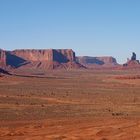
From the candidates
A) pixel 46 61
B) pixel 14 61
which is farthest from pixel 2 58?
pixel 46 61

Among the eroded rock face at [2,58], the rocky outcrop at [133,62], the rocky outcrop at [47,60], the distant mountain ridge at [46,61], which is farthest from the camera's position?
the rocky outcrop at [133,62]

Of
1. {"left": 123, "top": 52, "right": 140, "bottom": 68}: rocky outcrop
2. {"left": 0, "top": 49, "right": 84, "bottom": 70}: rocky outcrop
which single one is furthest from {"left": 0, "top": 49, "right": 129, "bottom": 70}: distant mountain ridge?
{"left": 123, "top": 52, "right": 140, "bottom": 68}: rocky outcrop

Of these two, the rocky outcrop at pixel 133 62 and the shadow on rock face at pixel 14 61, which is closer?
the shadow on rock face at pixel 14 61

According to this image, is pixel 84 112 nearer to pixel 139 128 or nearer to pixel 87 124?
pixel 87 124

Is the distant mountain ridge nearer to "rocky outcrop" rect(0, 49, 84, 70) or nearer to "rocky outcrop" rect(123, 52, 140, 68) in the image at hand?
"rocky outcrop" rect(0, 49, 84, 70)

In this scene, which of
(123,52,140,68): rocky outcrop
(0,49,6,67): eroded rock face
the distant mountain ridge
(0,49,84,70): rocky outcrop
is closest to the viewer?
(0,49,6,67): eroded rock face

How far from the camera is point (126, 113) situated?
27781 millimetres

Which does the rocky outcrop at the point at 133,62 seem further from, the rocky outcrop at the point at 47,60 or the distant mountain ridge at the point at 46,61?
the rocky outcrop at the point at 47,60

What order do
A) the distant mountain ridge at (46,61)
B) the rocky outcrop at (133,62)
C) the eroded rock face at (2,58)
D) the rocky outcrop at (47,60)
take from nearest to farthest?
1. the eroded rock face at (2,58)
2. the distant mountain ridge at (46,61)
3. the rocky outcrop at (47,60)
4. the rocky outcrop at (133,62)

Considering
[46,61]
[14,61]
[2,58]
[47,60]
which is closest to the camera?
[2,58]

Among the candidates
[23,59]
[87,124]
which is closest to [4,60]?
[23,59]

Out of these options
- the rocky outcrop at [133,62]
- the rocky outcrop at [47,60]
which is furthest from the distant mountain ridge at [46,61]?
the rocky outcrop at [133,62]

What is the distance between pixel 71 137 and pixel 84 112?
11.0m

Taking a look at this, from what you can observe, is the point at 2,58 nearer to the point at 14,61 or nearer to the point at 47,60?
the point at 14,61
